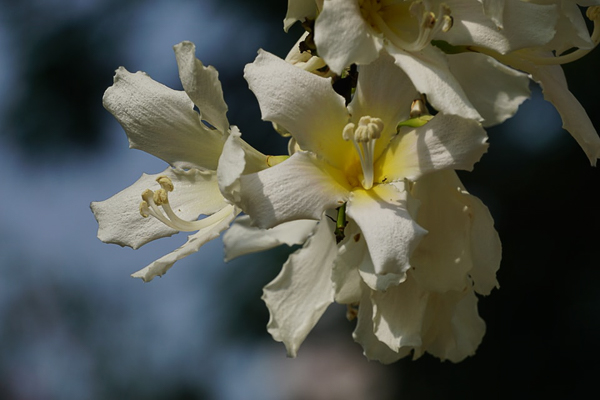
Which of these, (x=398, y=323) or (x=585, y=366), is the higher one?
(x=398, y=323)

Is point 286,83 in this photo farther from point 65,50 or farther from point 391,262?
point 65,50

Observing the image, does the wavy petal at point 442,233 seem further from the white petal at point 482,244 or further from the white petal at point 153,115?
the white petal at point 153,115

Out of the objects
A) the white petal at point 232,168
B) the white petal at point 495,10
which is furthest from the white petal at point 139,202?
the white petal at point 495,10

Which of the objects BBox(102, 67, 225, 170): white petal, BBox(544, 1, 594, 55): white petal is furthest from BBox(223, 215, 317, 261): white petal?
BBox(544, 1, 594, 55): white petal

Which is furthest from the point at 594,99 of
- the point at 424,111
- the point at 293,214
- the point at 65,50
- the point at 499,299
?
the point at 293,214

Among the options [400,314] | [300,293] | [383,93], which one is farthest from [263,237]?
[383,93]

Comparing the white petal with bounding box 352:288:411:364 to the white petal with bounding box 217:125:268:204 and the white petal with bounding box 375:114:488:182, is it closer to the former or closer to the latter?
the white petal with bounding box 375:114:488:182

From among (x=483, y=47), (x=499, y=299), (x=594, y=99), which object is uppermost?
(x=483, y=47)
